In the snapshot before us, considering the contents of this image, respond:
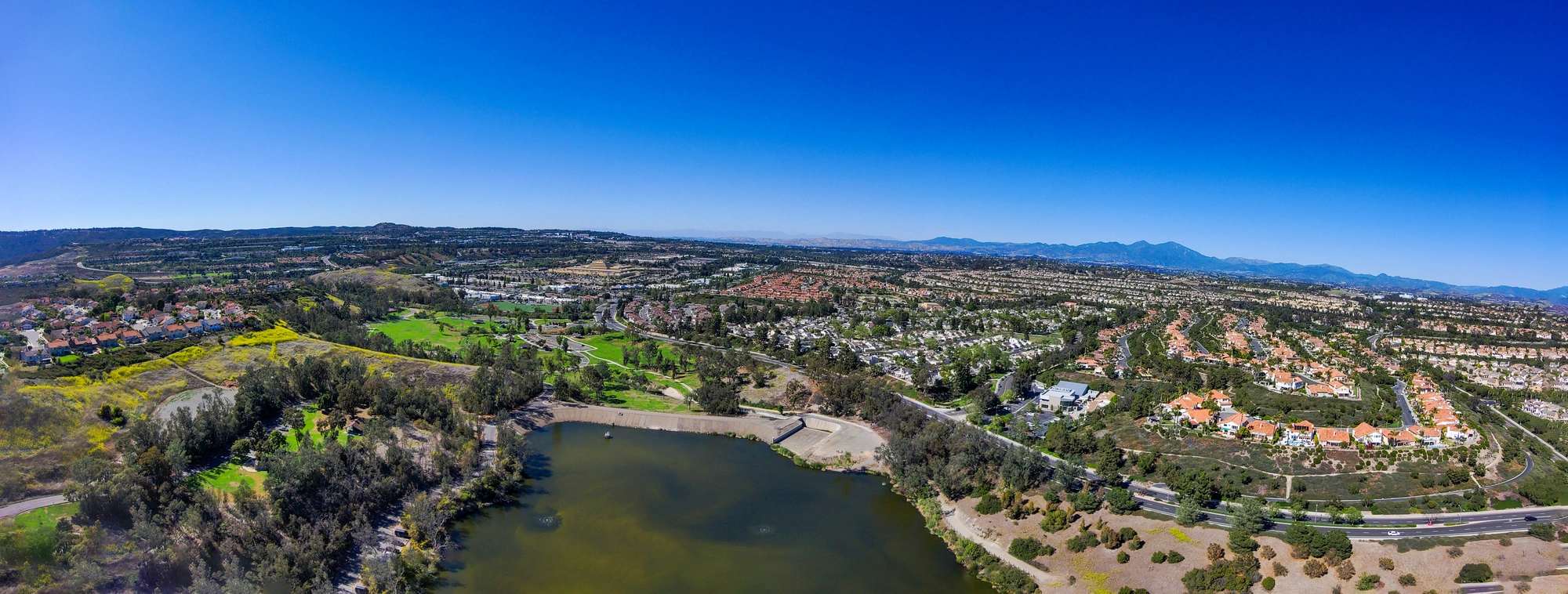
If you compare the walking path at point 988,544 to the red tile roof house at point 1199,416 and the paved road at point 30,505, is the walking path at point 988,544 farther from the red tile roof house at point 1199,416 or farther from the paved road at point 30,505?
the paved road at point 30,505

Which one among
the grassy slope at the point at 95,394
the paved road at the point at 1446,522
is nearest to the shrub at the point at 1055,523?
the paved road at the point at 1446,522

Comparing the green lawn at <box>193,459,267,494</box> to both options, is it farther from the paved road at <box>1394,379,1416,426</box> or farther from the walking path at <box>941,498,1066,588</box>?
the paved road at <box>1394,379,1416,426</box>

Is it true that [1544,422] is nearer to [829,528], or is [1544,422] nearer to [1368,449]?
[1368,449]

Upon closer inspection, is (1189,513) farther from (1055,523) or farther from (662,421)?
(662,421)

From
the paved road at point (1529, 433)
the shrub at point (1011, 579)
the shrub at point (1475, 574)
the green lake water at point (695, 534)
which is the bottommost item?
the green lake water at point (695, 534)

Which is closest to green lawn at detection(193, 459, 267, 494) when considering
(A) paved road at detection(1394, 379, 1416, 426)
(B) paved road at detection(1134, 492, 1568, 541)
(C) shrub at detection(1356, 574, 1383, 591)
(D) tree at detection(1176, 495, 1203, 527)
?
(D) tree at detection(1176, 495, 1203, 527)

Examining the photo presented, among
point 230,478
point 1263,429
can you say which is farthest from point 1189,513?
point 230,478
